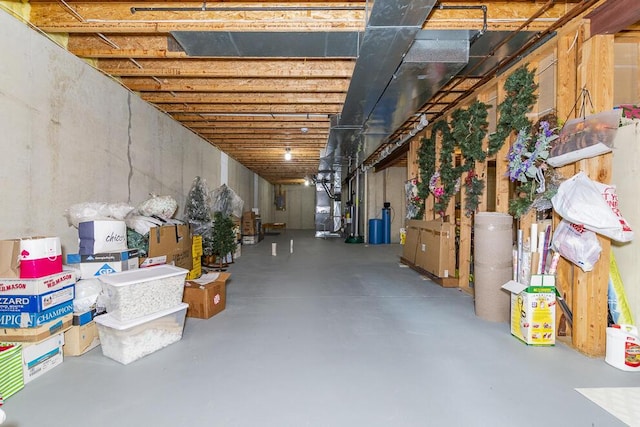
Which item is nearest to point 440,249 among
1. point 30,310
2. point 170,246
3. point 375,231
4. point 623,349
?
point 623,349

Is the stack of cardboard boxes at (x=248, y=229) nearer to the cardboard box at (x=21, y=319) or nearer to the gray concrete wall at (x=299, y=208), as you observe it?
the cardboard box at (x=21, y=319)

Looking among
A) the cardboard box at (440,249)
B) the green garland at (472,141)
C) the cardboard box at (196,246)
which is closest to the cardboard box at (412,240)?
the cardboard box at (440,249)

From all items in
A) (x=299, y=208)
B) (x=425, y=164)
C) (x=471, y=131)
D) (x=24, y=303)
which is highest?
(x=471, y=131)

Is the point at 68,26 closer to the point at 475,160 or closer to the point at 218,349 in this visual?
the point at 218,349

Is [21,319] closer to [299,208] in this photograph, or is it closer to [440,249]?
[440,249]

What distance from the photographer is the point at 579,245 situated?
7.00 feet

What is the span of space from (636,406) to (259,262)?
529cm

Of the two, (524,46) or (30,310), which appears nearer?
(30,310)

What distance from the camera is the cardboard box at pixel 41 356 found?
1810 millimetres

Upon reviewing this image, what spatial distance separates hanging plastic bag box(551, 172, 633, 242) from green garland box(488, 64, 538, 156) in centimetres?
83

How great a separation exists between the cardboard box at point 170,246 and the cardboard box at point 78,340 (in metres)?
0.89

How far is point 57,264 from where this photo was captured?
2.07 meters

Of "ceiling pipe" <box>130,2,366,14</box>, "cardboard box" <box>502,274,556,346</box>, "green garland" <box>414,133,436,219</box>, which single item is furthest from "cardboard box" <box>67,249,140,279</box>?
"green garland" <box>414,133,436,219</box>

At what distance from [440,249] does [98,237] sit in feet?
13.5
